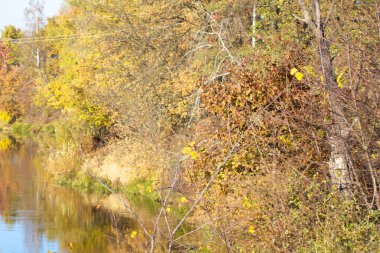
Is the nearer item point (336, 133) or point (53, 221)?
point (336, 133)

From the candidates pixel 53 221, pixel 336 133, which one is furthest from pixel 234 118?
pixel 53 221

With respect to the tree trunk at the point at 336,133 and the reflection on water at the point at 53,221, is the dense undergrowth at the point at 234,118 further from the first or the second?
the reflection on water at the point at 53,221

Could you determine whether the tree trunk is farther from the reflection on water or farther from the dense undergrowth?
the reflection on water

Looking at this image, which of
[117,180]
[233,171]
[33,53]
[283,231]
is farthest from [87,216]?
[33,53]

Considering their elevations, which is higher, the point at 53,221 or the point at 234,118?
the point at 234,118

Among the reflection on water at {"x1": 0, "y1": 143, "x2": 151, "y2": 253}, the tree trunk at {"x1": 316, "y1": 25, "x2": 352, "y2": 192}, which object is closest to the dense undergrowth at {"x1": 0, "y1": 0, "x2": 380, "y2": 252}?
the tree trunk at {"x1": 316, "y1": 25, "x2": 352, "y2": 192}

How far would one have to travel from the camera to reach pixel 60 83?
30.9 metres

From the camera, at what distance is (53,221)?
18.0m

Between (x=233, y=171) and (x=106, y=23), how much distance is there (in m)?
11.3

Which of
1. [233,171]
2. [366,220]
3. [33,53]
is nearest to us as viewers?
[366,220]

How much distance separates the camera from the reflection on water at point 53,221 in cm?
1522

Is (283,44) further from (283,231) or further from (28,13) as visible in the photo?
(28,13)

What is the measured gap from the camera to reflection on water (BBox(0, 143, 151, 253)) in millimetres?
15219

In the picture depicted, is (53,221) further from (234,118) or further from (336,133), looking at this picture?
(336,133)
